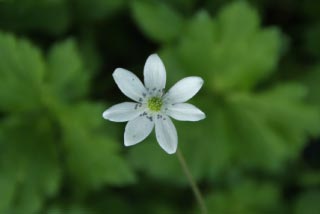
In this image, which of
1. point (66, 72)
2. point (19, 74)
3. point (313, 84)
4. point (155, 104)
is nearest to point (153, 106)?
point (155, 104)

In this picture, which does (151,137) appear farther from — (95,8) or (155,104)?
(155,104)

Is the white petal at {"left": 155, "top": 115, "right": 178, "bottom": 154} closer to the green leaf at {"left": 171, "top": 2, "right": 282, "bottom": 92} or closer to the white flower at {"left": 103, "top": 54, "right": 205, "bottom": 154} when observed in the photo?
the white flower at {"left": 103, "top": 54, "right": 205, "bottom": 154}

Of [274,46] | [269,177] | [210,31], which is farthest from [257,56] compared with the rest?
[269,177]

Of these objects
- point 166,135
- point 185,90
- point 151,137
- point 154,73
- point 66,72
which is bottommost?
point 166,135

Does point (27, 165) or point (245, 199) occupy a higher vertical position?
point (27, 165)

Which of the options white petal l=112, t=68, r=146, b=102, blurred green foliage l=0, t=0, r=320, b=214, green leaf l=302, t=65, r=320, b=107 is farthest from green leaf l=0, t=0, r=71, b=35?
green leaf l=302, t=65, r=320, b=107

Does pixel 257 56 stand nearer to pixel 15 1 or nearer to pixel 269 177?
pixel 269 177

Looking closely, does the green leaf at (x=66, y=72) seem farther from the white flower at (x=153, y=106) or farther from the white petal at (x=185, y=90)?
the white petal at (x=185, y=90)
